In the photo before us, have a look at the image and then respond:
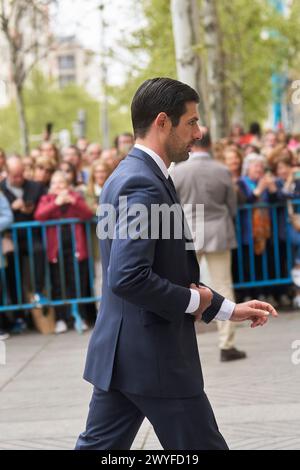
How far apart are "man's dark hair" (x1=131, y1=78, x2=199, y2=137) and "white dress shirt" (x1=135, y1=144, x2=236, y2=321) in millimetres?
76

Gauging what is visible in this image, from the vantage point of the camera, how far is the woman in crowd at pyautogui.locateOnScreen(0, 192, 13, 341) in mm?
10500

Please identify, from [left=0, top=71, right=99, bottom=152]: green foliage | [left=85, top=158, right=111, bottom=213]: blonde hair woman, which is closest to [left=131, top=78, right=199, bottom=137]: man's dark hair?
[left=85, top=158, right=111, bottom=213]: blonde hair woman

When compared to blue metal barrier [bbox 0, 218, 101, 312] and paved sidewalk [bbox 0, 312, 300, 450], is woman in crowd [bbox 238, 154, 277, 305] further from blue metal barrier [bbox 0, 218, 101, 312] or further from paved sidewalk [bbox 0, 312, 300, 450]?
blue metal barrier [bbox 0, 218, 101, 312]

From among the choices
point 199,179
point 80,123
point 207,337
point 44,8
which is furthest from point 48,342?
point 80,123

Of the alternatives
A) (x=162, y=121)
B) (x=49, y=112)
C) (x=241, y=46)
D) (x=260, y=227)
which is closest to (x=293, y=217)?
(x=260, y=227)

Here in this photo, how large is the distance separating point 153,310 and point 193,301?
157 mm

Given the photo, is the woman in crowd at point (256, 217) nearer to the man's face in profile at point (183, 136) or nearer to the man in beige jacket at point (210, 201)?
the man in beige jacket at point (210, 201)

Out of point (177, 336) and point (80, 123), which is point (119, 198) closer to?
point (177, 336)

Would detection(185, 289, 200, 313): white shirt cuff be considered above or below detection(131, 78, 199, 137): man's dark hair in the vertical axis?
below

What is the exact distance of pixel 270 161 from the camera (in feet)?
38.6

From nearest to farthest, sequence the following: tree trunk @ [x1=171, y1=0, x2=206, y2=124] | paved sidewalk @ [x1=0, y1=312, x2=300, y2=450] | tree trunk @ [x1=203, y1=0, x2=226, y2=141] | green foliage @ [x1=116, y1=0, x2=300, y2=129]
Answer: paved sidewalk @ [x1=0, y1=312, x2=300, y2=450], tree trunk @ [x1=171, y1=0, x2=206, y2=124], tree trunk @ [x1=203, y1=0, x2=226, y2=141], green foliage @ [x1=116, y1=0, x2=300, y2=129]

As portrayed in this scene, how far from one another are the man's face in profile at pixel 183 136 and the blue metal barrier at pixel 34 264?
7.00m

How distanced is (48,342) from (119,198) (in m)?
6.74

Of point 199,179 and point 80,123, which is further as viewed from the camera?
point 80,123
